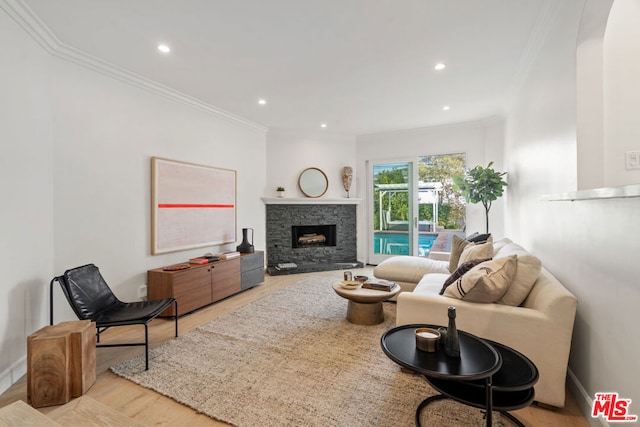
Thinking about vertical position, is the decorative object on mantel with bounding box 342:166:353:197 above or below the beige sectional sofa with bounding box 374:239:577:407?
above

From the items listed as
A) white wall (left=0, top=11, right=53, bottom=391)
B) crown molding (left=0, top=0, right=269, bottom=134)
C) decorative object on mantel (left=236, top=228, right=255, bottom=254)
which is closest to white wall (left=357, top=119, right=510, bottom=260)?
decorative object on mantel (left=236, top=228, right=255, bottom=254)

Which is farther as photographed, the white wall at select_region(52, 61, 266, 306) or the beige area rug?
the white wall at select_region(52, 61, 266, 306)

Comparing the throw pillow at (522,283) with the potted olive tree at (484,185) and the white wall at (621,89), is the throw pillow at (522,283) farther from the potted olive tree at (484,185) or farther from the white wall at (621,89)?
the potted olive tree at (484,185)

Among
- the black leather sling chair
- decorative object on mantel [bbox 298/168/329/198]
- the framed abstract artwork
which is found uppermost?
decorative object on mantel [bbox 298/168/329/198]

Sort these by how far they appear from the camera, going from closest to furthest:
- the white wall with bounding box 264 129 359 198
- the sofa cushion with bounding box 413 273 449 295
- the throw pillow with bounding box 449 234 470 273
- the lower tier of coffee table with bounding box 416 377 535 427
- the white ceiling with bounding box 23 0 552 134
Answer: the lower tier of coffee table with bounding box 416 377 535 427
the white ceiling with bounding box 23 0 552 134
the sofa cushion with bounding box 413 273 449 295
the throw pillow with bounding box 449 234 470 273
the white wall with bounding box 264 129 359 198

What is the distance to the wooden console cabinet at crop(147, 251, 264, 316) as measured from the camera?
328 cm

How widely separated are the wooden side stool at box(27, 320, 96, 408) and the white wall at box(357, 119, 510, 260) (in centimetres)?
500

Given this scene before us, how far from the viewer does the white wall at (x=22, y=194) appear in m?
2.08

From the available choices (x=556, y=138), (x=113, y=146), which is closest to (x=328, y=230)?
(x=113, y=146)

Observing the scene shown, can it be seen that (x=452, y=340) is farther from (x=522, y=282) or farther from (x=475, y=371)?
(x=522, y=282)

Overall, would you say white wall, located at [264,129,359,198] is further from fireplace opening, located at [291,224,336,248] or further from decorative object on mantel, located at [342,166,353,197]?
fireplace opening, located at [291,224,336,248]

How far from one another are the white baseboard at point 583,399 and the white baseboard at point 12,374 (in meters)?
3.65

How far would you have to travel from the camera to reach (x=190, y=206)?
400 cm

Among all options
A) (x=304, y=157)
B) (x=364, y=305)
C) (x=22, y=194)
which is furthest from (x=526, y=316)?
(x=304, y=157)
